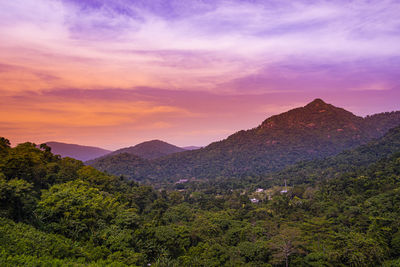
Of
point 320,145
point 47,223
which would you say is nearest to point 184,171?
point 320,145

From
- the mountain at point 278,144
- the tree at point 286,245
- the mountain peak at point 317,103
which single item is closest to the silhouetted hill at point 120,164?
the mountain at point 278,144

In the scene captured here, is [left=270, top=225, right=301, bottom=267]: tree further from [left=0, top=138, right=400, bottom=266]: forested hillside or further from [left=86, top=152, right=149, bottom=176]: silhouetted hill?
[left=86, top=152, right=149, bottom=176]: silhouetted hill

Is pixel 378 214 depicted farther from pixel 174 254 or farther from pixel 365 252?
pixel 174 254

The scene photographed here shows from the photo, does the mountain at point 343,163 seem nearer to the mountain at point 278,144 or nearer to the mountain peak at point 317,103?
the mountain at point 278,144

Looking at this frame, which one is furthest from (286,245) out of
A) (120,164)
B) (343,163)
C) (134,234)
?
(120,164)

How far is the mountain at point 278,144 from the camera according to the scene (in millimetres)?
112812

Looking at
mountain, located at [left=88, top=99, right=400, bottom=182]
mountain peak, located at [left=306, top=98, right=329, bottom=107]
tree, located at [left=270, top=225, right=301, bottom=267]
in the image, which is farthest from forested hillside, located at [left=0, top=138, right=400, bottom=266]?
mountain peak, located at [left=306, top=98, right=329, bottom=107]

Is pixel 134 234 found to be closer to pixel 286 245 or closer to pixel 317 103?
pixel 286 245

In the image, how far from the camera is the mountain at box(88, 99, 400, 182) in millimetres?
112812

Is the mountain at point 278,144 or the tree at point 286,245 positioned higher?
the mountain at point 278,144

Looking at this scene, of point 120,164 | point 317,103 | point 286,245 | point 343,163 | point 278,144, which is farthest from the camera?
point 317,103

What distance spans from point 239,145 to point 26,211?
126 meters

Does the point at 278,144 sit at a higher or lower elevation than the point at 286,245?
higher

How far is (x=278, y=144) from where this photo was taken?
132m
